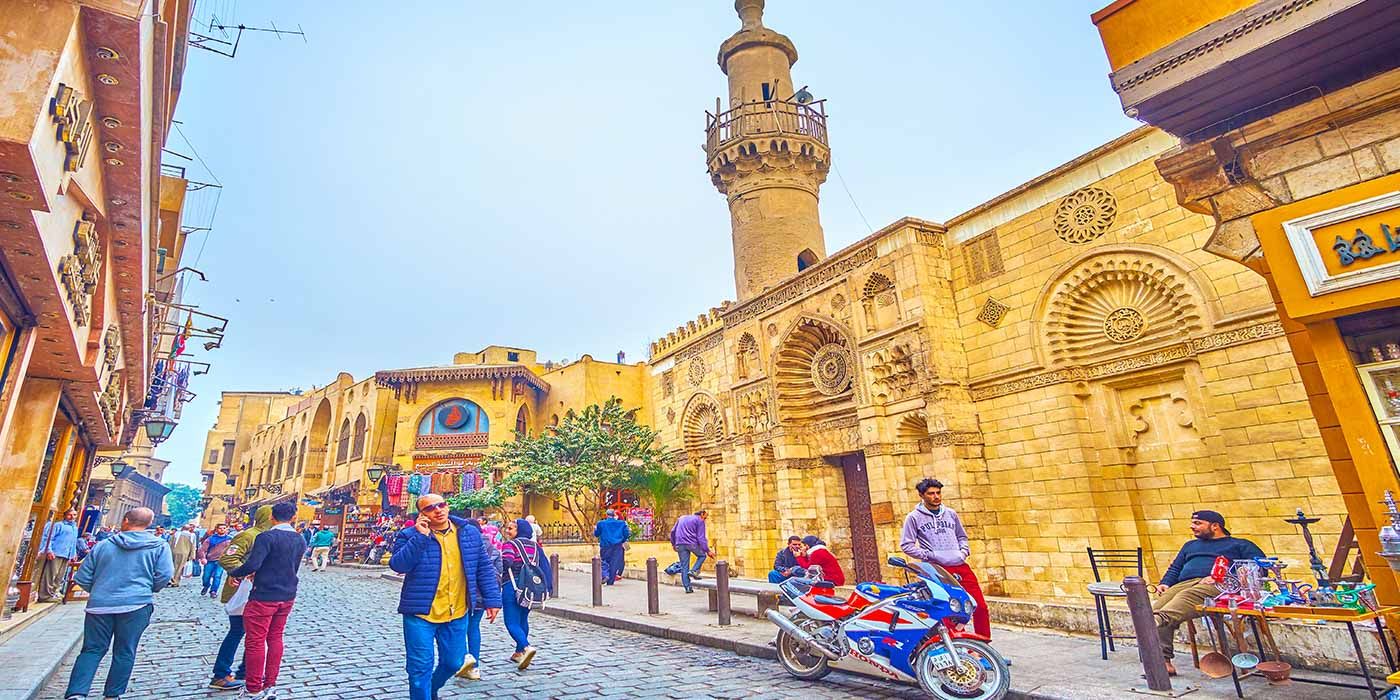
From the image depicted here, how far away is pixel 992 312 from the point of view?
36.2ft

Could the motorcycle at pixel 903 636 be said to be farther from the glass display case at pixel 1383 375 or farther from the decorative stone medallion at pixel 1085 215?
the decorative stone medallion at pixel 1085 215

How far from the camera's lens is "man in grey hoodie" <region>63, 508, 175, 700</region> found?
450cm

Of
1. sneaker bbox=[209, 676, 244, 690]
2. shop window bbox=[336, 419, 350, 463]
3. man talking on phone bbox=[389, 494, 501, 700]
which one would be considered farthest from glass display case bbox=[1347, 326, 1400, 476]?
shop window bbox=[336, 419, 350, 463]

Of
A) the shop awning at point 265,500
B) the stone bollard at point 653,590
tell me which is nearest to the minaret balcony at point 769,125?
the stone bollard at point 653,590

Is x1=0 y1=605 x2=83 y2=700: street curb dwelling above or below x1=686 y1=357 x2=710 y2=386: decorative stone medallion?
below

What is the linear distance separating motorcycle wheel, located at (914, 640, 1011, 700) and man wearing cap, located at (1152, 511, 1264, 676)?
49.4 inches

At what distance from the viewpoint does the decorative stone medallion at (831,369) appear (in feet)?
45.1

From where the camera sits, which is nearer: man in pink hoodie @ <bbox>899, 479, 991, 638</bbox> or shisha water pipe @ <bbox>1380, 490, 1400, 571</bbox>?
shisha water pipe @ <bbox>1380, 490, 1400, 571</bbox>

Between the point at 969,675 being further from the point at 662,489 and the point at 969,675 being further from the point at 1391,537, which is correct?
the point at 662,489

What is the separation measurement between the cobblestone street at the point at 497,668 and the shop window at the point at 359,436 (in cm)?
1960

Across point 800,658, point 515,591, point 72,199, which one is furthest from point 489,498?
point 72,199

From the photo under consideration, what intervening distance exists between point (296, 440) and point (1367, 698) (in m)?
39.5

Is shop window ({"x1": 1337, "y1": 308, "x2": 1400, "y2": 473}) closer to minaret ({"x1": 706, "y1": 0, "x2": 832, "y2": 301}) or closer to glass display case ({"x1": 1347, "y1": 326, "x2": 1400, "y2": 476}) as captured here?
glass display case ({"x1": 1347, "y1": 326, "x2": 1400, "y2": 476})

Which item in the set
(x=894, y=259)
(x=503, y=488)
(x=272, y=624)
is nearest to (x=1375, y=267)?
(x=272, y=624)
